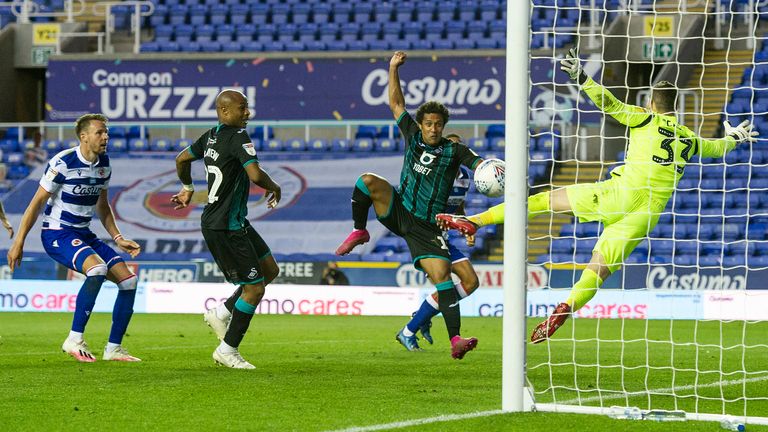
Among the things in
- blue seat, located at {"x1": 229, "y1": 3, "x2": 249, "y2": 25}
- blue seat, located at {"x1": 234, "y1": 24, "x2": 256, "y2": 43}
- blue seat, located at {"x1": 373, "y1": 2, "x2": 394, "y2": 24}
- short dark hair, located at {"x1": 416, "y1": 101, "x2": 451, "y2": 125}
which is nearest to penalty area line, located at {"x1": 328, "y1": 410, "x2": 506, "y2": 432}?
short dark hair, located at {"x1": 416, "y1": 101, "x2": 451, "y2": 125}

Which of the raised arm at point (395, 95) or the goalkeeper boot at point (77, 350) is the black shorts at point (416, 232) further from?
the goalkeeper boot at point (77, 350)

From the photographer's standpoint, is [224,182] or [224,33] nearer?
[224,182]

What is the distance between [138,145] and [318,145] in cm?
422

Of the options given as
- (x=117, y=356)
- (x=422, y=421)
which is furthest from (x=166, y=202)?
(x=422, y=421)

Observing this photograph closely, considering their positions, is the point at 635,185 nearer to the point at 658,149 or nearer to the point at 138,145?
the point at 658,149

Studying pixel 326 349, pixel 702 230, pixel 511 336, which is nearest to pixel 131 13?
pixel 702 230

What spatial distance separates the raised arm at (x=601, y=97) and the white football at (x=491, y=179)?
84 cm

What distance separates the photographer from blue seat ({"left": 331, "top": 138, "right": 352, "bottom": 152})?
26.8 meters

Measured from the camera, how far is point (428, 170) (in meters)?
9.69

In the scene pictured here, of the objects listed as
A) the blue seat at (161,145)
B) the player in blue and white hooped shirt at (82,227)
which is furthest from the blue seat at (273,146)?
the player in blue and white hooped shirt at (82,227)

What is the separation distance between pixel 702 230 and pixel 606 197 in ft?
48.9

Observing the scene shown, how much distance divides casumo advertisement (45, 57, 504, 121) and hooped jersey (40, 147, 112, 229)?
17.5 meters

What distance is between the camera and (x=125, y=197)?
26.9 m

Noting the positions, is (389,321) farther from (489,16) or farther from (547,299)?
(489,16)
